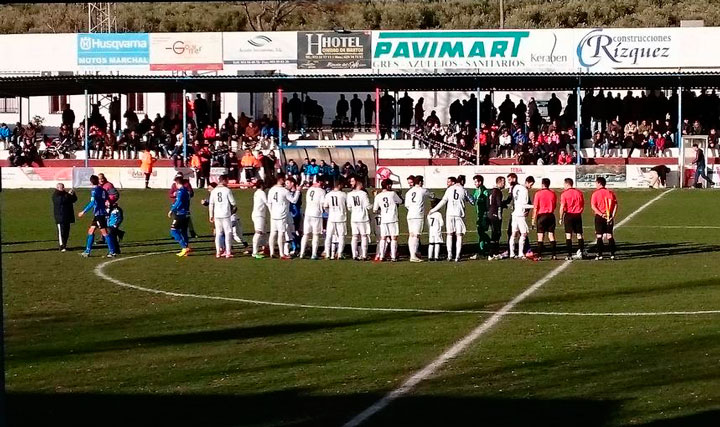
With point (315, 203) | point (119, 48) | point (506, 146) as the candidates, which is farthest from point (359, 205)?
point (119, 48)

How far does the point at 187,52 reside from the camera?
60500 millimetres

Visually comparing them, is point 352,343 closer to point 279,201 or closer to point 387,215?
point 387,215

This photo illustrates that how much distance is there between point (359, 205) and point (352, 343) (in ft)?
34.9

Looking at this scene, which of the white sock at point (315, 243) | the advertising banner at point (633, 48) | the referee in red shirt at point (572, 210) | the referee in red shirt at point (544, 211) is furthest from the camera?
the advertising banner at point (633, 48)

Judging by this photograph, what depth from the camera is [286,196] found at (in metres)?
26.2

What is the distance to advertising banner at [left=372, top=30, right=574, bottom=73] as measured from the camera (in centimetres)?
5847

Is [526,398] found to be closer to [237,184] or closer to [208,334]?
[208,334]

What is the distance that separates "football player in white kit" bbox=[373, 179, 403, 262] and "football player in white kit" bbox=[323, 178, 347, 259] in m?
0.70

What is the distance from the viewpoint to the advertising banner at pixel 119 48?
6034cm

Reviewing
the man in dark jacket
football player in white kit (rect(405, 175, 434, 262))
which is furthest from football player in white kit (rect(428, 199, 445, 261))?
the man in dark jacket

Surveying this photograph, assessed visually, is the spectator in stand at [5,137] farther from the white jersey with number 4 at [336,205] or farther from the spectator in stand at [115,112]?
the white jersey with number 4 at [336,205]

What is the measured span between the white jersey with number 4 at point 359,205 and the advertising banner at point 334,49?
33.5m

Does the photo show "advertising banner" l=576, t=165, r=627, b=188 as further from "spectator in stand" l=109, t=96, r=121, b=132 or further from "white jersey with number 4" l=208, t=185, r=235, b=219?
"white jersey with number 4" l=208, t=185, r=235, b=219

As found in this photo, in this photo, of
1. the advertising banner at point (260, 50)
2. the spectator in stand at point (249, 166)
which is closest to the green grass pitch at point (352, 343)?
the spectator in stand at point (249, 166)
